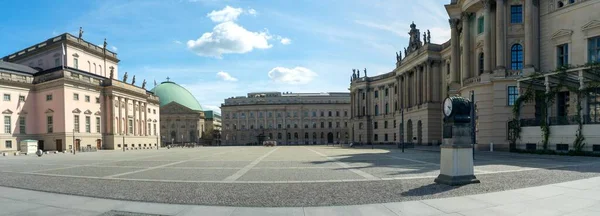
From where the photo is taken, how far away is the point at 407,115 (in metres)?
79.2

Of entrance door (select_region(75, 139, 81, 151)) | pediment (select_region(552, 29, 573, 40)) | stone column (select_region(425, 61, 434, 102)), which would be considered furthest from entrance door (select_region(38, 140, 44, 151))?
pediment (select_region(552, 29, 573, 40))

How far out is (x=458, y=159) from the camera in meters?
12.7

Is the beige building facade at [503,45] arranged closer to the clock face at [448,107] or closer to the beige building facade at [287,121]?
the clock face at [448,107]

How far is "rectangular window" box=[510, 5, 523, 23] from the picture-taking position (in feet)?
130

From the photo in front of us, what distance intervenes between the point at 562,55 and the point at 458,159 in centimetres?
3266

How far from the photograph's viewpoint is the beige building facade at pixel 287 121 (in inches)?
5773

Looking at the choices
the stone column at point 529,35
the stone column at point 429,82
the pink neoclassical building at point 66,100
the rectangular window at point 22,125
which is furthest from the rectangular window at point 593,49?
the rectangular window at point 22,125

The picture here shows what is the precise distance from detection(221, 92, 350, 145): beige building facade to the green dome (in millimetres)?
23792

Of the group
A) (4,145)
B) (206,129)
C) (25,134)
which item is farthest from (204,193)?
(206,129)

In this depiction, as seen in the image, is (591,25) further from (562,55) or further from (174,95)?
(174,95)

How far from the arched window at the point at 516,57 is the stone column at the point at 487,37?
2.17 meters

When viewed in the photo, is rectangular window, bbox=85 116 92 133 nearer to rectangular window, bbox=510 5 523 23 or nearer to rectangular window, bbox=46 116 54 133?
rectangular window, bbox=46 116 54 133

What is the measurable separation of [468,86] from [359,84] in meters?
66.0

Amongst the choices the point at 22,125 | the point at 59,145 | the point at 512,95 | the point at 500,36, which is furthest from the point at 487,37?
the point at 22,125
